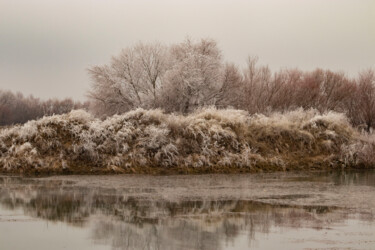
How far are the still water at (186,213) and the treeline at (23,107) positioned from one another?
46946 mm

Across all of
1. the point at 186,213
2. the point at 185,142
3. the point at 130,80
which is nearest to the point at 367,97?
the point at 130,80

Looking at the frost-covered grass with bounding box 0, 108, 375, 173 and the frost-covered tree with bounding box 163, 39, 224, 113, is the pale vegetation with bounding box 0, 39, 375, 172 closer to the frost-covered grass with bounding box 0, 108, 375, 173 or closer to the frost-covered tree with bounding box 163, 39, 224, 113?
the frost-covered grass with bounding box 0, 108, 375, 173

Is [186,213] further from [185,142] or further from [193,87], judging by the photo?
[193,87]

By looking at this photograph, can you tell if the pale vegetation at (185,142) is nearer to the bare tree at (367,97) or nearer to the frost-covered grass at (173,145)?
the frost-covered grass at (173,145)

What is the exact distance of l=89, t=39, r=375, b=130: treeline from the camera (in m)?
33.5

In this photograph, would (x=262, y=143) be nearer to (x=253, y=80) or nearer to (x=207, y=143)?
(x=207, y=143)

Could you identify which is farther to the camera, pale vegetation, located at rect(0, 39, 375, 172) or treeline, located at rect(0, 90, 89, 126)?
treeline, located at rect(0, 90, 89, 126)

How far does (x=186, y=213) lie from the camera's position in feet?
40.1

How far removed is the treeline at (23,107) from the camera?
65.1 m

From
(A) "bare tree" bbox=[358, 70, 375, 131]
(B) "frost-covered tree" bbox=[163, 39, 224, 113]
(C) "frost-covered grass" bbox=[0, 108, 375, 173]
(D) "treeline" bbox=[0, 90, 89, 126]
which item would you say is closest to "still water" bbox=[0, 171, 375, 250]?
(C) "frost-covered grass" bbox=[0, 108, 375, 173]

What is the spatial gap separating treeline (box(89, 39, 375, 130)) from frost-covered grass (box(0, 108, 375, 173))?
8.91 metres

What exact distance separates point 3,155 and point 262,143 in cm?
1079

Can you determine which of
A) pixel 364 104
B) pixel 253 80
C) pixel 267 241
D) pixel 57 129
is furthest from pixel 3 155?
pixel 364 104

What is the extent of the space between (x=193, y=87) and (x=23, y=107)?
47.0m
